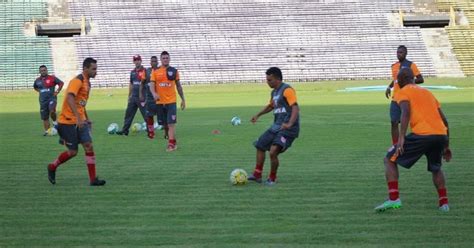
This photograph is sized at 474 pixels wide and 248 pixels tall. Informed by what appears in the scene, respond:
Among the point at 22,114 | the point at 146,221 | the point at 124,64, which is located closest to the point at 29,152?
the point at 146,221

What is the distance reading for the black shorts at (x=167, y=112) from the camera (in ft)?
58.9

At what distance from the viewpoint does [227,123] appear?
78.1ft

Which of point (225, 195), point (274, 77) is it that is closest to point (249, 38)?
point (274, 77)

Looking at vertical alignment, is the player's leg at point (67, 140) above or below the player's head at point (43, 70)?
below

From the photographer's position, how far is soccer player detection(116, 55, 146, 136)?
2141cm

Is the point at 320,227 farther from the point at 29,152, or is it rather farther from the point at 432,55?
the point at 432,55

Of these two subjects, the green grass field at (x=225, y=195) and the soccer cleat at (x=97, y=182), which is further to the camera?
the soccer cleat at (x=97, y=182)

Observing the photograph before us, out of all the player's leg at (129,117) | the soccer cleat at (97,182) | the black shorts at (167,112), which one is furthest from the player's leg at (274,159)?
the player's leg at (129,117)

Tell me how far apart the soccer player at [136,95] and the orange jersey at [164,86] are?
2287 millimetres

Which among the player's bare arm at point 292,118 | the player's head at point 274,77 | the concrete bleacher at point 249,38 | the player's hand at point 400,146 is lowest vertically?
the player's hand at point 400,146

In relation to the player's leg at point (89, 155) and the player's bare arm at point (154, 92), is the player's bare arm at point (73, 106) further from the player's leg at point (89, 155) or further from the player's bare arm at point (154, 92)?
the player's bare arm at point (154, 92)

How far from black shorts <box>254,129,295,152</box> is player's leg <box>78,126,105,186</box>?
2.48m

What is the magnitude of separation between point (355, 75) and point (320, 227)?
38.9m

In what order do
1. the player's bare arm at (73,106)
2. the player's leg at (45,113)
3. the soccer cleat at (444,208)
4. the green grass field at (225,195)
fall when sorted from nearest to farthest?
the green grass field at (225,195) < the soccer cleat at (444,208) < the player's bare arm at (73,106) < the player's leg at (45,113)
